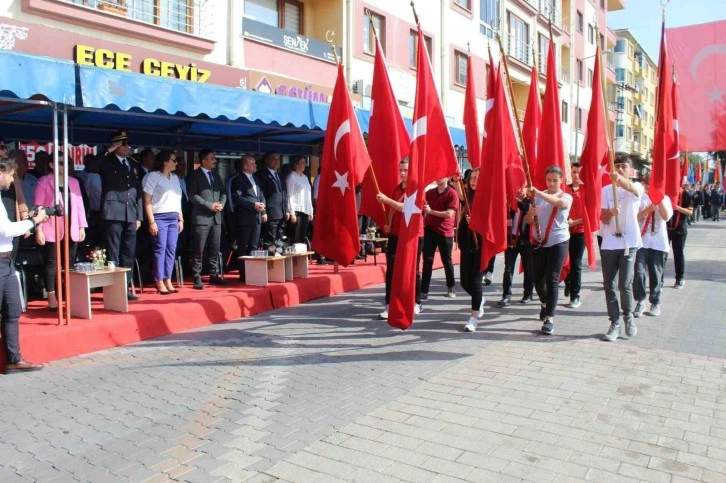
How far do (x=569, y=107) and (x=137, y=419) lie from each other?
4022 cm

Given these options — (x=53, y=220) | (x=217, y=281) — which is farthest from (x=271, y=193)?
(x=53, y=220)

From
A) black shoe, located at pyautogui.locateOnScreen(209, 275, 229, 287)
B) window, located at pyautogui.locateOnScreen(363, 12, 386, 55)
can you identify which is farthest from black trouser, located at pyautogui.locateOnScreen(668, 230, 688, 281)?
window, located at pyautogui.locateOnScreen(363, 12, 386, 55)

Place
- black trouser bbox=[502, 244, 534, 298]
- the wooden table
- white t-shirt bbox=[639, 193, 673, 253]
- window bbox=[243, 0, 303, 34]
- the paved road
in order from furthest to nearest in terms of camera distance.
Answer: window bbox=[243, 0, 303, 34]
the wooden table
black trouser bbox=[502, 244, 534, 298]
white t-shirt bbox=[639, 193, 673, 253]
the paved road

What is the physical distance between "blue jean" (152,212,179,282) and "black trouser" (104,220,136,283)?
39 centimetres

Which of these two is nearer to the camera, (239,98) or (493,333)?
(493,333)

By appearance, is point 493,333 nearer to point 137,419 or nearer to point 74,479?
point 137,419

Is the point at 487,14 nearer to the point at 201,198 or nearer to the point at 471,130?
the point at 471,130

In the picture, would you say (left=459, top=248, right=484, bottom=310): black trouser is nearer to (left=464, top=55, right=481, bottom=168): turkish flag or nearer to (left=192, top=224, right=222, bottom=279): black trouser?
(left=464, top=55, right=481, bottom=168): turkish flag

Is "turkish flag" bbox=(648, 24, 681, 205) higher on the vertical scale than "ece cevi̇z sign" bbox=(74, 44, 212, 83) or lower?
lower

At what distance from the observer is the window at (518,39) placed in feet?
105

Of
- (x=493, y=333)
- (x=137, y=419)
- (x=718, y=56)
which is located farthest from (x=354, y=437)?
(x=718, y=56)

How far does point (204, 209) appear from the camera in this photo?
924cm

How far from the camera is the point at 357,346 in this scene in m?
6.94

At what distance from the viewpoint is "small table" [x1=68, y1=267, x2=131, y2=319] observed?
715 centimetres
